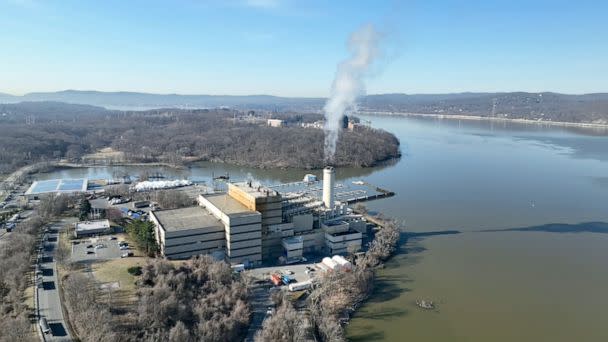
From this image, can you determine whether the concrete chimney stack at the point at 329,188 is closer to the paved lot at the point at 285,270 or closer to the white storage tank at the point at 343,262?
the white storage tank at the point at 343,262

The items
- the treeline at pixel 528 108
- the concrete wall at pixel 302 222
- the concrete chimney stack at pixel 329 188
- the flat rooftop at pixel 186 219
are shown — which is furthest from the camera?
the treeline at pixel 528 108

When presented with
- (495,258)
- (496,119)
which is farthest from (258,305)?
(496,119)

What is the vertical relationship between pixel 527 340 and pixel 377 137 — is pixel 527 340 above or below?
below

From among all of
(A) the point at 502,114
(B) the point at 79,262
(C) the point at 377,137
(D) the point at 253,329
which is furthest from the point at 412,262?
(A) the point at 502,114

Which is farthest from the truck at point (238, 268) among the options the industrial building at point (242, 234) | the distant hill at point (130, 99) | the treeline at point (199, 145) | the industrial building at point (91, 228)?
the distant hill at point (130, 99)

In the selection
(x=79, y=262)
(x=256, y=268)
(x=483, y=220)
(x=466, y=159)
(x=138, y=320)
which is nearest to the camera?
(x=138, y=320)

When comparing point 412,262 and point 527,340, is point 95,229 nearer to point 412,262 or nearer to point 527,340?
point 412,262

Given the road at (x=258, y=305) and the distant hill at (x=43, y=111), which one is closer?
the road at (x=258, y=305)
